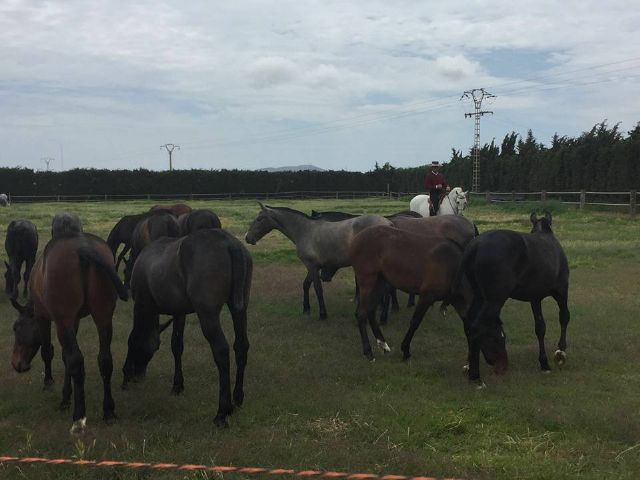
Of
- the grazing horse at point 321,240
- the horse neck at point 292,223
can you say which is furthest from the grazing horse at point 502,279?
the horse neck at point 292,223

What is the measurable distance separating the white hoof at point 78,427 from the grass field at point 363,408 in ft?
0.20

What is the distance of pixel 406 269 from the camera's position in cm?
677

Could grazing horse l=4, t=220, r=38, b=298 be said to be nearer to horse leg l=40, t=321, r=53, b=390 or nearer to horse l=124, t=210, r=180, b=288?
horse l=124, t=210, r=180, b=288

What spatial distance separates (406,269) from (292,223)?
11.7 feet

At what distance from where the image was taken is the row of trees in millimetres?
27547

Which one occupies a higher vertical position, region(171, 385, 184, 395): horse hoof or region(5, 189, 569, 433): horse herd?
region(5, 189, 569, 433): horse herd

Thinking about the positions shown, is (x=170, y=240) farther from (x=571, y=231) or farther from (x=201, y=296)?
(x=571, y=231)

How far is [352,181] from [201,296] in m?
53.5

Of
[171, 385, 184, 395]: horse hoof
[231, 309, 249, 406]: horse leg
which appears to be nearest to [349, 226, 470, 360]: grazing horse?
[231, 309, 249, 406]: horse leg

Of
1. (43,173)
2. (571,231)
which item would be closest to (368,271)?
(571,231)

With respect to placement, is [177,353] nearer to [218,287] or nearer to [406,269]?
[218,287]

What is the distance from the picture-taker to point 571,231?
754 inches

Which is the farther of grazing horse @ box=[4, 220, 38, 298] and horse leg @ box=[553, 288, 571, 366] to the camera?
grazing horse @ box=[4, 220, 38, 298]

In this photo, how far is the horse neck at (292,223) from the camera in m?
9.79
